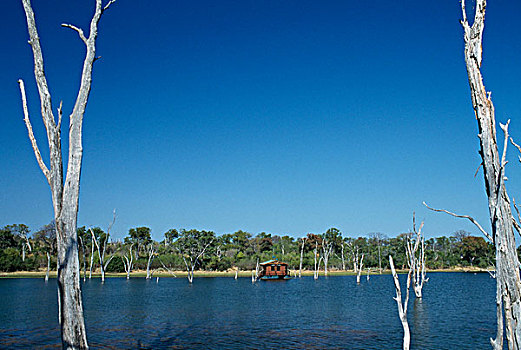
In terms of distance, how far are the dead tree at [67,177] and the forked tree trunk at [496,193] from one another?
17.5ft

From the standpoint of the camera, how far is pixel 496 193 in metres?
4.50

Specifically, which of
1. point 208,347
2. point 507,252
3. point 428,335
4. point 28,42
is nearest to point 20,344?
point 208,347

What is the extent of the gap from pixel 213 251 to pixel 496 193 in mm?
79195

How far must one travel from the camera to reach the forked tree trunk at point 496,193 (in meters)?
4.32

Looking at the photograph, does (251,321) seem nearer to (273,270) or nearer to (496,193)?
(496,193)

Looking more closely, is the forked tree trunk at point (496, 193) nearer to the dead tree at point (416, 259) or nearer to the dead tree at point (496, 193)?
the dead tree at point (496, 193)

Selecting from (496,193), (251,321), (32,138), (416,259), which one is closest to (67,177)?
(32,138)

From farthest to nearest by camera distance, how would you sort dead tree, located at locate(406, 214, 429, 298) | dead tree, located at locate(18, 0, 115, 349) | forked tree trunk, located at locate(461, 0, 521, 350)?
dead tree, located at locate(406, 214, 429, 298) < dead tree, located at locate(18, 0, 115, 349) < forked tree trunk, located at locate(461, 0, 521, 350)

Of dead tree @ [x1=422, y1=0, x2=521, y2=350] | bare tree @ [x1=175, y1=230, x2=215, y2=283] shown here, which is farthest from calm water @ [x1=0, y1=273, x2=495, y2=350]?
bare tree @ [x1=175, y1=230, x2=215, y2=283]

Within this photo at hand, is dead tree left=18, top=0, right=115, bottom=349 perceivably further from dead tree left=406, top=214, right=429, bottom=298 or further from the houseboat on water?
the houseboat on water

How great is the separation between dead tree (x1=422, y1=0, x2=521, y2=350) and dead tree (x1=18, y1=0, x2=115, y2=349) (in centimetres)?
517

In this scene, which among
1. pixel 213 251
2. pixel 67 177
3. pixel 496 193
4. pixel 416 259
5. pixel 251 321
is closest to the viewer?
pixel 496 193

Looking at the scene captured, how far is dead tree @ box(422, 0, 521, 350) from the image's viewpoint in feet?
14.2

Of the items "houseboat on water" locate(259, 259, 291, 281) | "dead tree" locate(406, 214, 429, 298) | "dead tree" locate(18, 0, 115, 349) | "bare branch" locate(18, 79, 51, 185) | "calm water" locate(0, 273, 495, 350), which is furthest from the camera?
"houseboat on water" locate(259, 259, 291, 281)
